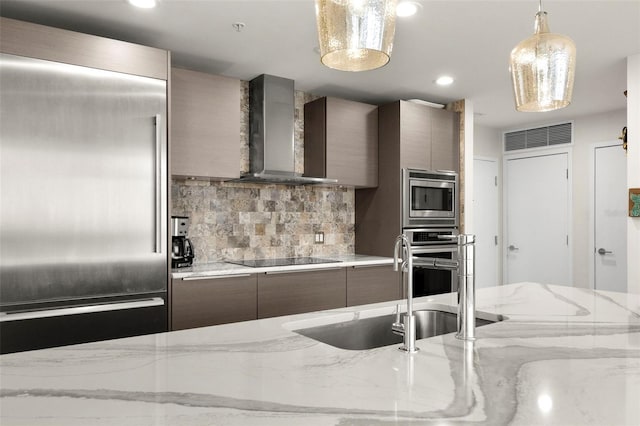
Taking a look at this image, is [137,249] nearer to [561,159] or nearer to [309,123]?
[309,123]

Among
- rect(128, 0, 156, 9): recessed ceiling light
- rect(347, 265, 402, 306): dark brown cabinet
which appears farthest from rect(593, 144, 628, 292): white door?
rect(128, 0, 156, 9): recessed ceiling light

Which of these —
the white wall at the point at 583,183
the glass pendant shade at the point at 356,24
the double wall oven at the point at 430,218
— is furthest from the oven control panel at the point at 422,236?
the glass pendant shade at the point at 356,24

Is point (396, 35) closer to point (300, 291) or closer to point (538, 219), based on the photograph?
point (300, 291)

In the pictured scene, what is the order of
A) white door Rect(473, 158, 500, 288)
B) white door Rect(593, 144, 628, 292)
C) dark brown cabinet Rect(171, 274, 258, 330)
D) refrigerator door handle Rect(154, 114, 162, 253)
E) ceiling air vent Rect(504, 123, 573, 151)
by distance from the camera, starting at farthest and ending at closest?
white door Rect(473, 158, 500, 288) < ceiling air vent Rect(504, 123, 573, 151) < white door Rect(593, 144, 628, 292) < dark brown cabinet Rect(171, 274, 258, 330) < refrigerator door handle Rect(154, 114, 162, 253)

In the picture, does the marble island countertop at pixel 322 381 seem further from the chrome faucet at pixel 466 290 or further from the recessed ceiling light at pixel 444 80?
the recessed ceiling light at pixel 444 80

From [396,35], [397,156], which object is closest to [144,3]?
[396,35]

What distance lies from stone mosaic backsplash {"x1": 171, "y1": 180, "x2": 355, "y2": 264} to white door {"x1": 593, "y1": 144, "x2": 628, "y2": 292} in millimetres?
2784

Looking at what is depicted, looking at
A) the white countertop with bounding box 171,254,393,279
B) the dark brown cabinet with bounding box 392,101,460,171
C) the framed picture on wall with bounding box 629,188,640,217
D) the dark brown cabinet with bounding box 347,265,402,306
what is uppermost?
the dark brown cabinet with bounding box 392,101,460,171

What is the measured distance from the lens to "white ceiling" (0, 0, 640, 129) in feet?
8.25

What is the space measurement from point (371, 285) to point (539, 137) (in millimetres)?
3216

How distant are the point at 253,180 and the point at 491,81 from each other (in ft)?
7.17

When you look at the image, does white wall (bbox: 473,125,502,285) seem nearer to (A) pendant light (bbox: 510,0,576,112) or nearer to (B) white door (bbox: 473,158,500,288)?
(B) white door (bbox: 473,158,500,288)

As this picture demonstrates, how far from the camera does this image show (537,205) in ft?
18.2

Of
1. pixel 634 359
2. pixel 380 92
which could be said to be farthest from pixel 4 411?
pixel 380 92
